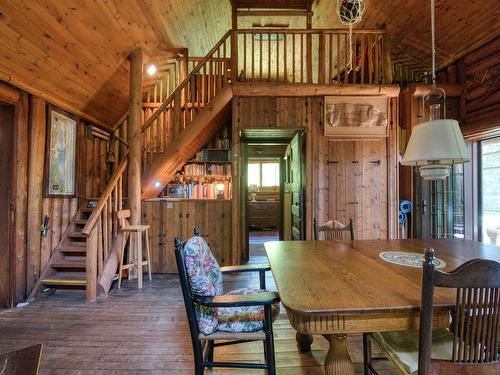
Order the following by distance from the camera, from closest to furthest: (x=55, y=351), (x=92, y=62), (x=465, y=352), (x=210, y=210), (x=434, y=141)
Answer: (x=465, y=352) → (x=434, y=141) → (x=55, y=351) → (x=92, y=62) → (x=210, y=210)

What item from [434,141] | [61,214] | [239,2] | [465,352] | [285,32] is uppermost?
[239,2]

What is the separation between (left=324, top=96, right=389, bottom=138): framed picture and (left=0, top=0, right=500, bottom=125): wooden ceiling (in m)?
1.31

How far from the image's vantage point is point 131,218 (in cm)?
377

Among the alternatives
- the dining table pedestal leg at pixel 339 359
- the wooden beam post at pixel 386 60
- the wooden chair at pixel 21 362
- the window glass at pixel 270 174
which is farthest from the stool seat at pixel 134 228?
the window glass at pixel 270 174

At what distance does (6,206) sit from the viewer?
2.89 meters

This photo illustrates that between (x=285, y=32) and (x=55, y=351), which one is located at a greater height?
(x=285, y=32)

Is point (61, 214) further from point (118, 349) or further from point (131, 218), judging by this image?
point (118, 349)

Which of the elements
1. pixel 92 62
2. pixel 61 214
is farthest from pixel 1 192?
pixel 92 62

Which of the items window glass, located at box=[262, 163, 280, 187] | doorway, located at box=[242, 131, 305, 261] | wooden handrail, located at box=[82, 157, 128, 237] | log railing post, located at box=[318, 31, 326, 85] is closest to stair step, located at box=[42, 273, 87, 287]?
wooden handrail, located at box=[82, 157, 128, 237]

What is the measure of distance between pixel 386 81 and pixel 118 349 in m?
4.58

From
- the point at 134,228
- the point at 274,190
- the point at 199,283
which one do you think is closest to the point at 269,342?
the point at 199,283

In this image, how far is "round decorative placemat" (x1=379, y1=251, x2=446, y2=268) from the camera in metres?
1.61

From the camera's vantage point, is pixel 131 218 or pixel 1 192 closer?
pixel 1 192

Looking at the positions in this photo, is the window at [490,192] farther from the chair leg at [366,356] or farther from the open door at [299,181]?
the chair leg at [366,356]
